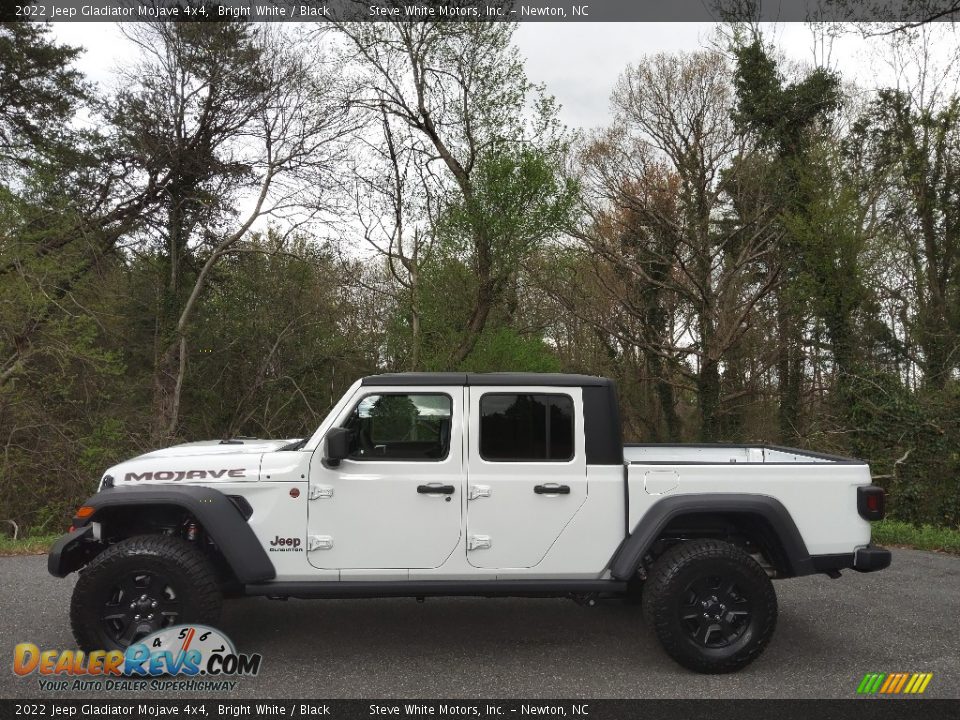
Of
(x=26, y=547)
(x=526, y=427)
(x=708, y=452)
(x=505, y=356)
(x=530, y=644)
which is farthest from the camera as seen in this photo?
(x=505, y=356)

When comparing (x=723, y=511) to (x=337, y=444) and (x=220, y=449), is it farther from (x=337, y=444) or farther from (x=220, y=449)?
(x=220, y=449)

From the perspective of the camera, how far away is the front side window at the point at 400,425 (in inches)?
178

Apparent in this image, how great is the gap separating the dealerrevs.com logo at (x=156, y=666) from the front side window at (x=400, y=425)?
4.47 ft

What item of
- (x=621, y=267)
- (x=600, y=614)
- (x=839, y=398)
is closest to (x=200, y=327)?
(x=621, y=267)

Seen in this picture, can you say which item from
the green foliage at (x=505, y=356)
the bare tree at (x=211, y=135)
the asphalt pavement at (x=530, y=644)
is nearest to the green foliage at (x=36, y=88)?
the bare tree at (x=211, y=135)

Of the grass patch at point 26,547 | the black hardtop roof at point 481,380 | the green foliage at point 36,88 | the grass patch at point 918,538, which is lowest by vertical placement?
the grass patch at point 918,538

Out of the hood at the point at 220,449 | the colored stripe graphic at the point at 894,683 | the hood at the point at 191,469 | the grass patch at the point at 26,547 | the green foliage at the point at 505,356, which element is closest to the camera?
the colored stripe graphic at the point at 894,683

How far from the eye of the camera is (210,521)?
420 centimetres

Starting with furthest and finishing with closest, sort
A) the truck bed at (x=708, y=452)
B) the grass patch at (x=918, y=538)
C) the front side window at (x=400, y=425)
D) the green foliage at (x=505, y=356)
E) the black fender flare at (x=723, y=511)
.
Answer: the green foliage at (x=505, y=356) → the grass patch at (x=918, y=538) → the truck bed at (x=708, y=452) → the front side window at (x=400, y=425) → the black fender flare at (x=723, y=511)

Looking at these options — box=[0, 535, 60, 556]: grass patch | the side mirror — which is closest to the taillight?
the side mirror

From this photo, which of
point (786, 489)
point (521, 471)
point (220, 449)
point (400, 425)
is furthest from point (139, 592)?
point (786, 489)

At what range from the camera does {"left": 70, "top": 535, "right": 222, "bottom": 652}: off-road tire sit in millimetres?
4152

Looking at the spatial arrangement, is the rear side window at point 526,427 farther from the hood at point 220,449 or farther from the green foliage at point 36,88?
the green foliage at point 36,88

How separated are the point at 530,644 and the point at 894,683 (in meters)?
2.10
